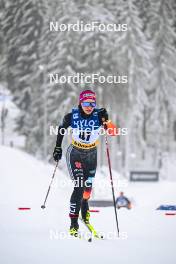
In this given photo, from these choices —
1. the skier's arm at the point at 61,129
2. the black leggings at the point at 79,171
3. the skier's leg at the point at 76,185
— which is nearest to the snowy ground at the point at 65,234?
the skier's leg at the point at 76,185

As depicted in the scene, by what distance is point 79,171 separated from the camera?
23.5ft

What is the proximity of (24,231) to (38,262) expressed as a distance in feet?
6.33

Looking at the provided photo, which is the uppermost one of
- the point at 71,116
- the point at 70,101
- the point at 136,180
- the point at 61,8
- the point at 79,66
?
the point at 61,8

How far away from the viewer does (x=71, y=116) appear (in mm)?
7215

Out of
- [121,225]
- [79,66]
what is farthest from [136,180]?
[121,225]

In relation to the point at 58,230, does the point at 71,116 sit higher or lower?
higher

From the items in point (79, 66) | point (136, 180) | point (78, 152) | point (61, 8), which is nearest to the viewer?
point (78, 152)

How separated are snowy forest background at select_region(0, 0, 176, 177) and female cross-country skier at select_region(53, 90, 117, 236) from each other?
11.2 m

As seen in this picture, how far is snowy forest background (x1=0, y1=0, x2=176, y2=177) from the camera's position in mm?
23312

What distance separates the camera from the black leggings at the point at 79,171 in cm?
713

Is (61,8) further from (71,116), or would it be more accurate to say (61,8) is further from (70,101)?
(71,116)

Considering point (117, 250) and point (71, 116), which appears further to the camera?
point (71, 116)

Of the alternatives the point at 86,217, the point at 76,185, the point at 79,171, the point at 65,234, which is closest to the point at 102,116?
the point at 79,171

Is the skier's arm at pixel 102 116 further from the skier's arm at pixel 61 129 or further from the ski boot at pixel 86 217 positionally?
the ski boot at pixel 86 217
